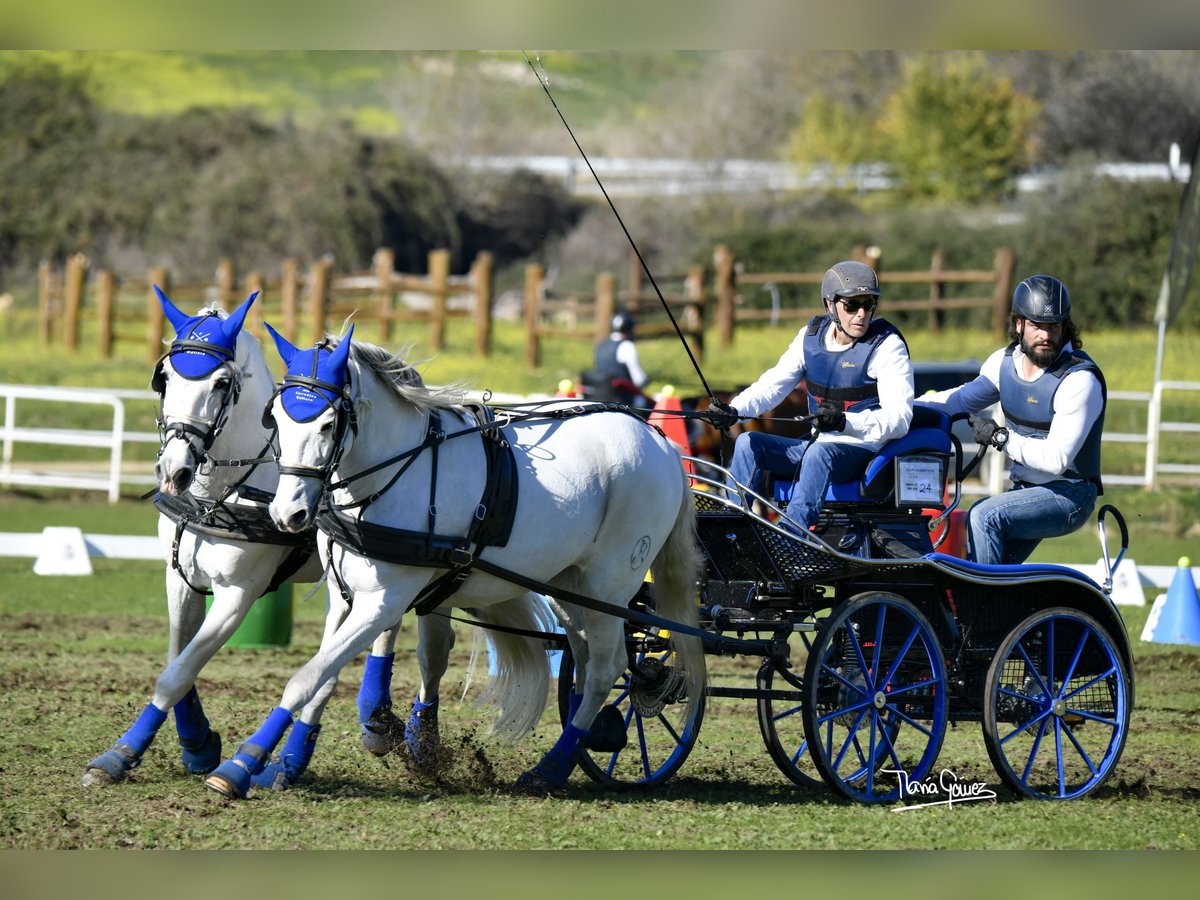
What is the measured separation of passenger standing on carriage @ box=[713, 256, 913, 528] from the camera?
19.1 feet

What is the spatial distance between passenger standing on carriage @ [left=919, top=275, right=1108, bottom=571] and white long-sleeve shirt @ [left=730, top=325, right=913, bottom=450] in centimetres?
31

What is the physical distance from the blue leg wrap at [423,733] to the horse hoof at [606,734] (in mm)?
607

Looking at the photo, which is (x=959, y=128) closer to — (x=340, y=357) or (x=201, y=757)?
(x=201, y=757)

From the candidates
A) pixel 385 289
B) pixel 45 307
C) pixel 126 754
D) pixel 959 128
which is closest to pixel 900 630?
pixel 126 754

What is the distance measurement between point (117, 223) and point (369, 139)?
559 centimetres

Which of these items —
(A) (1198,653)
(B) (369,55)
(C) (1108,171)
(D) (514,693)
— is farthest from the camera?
(B) (369,55)

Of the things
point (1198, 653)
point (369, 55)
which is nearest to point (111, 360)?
point (369, 55)

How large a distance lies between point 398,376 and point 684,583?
1472 millimetres

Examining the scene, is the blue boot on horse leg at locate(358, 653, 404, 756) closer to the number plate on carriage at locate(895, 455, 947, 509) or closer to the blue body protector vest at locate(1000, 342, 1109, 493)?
the number plate on carriage at locate(895, 455, 947, 509)

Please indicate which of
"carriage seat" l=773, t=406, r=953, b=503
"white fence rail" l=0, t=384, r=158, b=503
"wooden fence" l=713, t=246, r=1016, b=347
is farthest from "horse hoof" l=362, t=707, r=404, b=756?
"wooden fence" l=713, t=246, r=1016, b=347

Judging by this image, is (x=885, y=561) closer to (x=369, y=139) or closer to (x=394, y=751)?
(x=394, y=751)

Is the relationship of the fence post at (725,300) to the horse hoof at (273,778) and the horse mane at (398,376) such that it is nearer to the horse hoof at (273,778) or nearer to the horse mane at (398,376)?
the horse mane at (398,376)

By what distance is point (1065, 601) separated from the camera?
20.0 feet

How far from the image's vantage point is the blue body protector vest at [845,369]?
5996 millimetres
